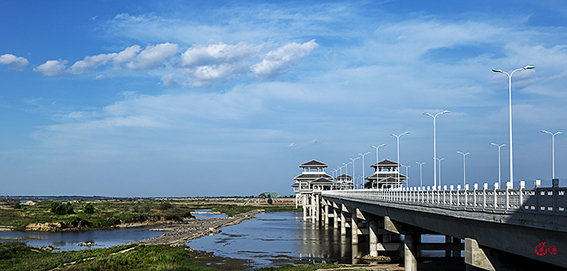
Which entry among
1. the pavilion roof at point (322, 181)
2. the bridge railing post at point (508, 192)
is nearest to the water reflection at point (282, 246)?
the bridge railing post at point (508, 192)

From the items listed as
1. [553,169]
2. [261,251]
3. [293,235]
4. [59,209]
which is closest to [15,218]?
[59,209]

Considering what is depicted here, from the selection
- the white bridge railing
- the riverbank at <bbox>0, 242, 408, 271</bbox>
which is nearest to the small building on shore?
the riverbank at <bbox>0, 242, 408, 271</bbox>

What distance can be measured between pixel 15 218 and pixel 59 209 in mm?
8108

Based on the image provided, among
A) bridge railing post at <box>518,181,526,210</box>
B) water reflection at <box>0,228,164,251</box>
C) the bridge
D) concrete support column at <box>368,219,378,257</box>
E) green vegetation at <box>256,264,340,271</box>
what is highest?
bridge railing post at <box>518,181,526,210</box>

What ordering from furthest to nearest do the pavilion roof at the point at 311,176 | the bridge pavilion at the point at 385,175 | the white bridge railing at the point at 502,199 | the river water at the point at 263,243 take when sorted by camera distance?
the pavilion roof at the point at 311,176
the bridge pavilion at the point at 385,175
the river water at the point at 263,243
the white bridge railing at the point at 502,199

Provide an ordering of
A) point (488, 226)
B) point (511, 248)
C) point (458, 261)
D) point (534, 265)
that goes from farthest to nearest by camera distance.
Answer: point (458, 261) → point (534, 265) → point (488, 226) → point (511, 248)

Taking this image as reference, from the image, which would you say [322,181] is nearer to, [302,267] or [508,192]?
[302,267]

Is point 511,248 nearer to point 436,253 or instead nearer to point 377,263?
point 377,263

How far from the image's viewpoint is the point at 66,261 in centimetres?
4481

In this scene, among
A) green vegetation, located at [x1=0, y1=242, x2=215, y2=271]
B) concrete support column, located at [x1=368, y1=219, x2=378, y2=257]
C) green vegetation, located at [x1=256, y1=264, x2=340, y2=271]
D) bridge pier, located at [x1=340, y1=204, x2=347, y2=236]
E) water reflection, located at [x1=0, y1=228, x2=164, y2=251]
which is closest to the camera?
green vegetation, located at [x1=0, y1=242, x2=215, y2=271]

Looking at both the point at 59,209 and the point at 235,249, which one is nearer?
the point at 235,249

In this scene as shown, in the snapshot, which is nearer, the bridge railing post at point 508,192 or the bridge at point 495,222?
the bridge at point 495,222

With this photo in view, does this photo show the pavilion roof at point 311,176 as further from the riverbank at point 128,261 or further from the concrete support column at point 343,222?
the riverbank at point 128,261

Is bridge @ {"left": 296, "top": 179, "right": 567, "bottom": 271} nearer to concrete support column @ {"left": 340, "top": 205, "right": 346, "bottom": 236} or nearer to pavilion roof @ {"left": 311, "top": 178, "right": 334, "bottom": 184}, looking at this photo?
concrete support column @ {"left": 340, "top": 205, "right": 346, "bottom": 236}
